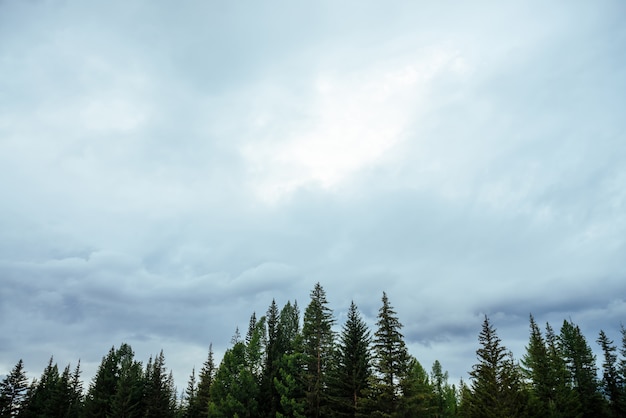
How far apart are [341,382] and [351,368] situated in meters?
2.35

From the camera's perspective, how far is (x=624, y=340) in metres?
74.9

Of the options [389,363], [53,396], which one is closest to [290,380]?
[389,363]

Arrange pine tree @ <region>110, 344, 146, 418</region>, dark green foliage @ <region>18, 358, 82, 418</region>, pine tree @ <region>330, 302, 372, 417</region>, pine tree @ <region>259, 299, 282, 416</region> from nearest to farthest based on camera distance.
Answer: pine tree @ <region>330, 302, 372, 417</region>, pine tree @ <region>259, 299, 282, 416</region>, pine tree @ <region>110, 344, 146, 418</region>, dark green foliage @ <region>18, 358, 82, 418</region>

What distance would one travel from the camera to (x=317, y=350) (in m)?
53.4

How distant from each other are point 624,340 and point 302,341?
6230cm

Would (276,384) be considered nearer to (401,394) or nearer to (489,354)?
(401,394)

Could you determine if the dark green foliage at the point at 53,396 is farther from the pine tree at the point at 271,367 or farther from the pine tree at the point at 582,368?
the pine tree at the point at 582,368

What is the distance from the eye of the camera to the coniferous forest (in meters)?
40.8

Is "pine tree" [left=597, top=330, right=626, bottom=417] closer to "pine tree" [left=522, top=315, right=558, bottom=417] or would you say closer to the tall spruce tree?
"pine tree" [left=522, top=315, right=558, bottom=417]

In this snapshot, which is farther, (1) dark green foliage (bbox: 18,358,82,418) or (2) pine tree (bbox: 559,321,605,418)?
(1) dark green foliage (bbox: 18,358,82,418)

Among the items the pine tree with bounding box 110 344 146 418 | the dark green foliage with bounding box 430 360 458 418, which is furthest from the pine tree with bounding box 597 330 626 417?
the pine tree with bounding box 110 344 146 418

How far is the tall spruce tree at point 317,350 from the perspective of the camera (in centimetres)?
5009

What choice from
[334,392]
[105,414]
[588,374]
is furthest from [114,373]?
[588,374]

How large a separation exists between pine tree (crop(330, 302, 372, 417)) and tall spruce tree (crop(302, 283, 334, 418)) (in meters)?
1.86
